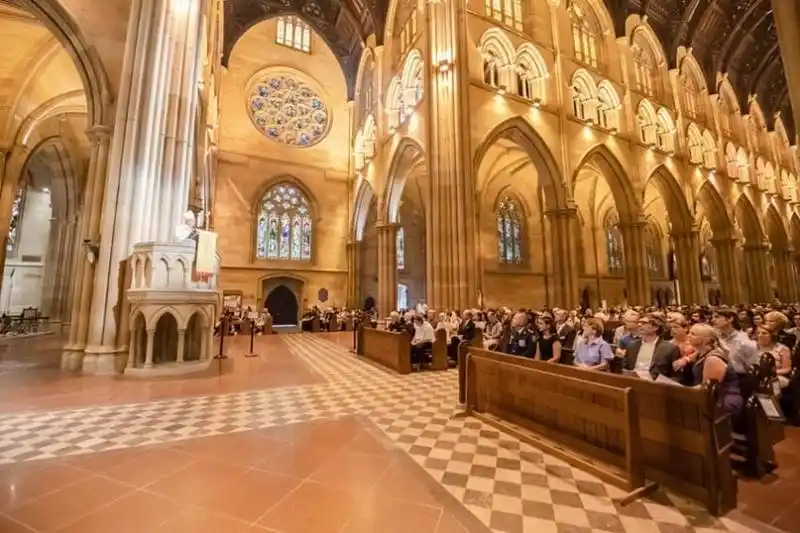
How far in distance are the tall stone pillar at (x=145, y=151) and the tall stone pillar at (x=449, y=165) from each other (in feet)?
23.3

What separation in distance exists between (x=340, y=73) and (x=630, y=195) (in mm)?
17076

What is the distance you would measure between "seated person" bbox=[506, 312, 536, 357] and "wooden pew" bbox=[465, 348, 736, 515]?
185 cm

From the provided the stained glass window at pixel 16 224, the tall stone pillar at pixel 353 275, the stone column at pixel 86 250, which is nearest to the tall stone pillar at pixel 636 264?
the tall stone pillar at pixel 353 275

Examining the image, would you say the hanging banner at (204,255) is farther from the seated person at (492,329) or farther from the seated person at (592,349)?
the seated person at (592,349)

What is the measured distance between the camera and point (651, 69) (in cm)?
1958

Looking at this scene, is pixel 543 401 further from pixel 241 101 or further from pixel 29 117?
pixel 241 101

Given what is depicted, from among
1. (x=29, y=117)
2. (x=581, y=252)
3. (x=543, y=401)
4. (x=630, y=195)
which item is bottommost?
(x=543, y=401)

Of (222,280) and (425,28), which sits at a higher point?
(425,28)

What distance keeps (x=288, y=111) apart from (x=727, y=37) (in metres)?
26.1

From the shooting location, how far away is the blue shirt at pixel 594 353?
14.5 feet

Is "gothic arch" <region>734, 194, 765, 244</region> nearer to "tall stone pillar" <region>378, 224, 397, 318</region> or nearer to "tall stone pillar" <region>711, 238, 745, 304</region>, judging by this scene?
"tall stone pillar" <region>711, 238, 745, 304</region>

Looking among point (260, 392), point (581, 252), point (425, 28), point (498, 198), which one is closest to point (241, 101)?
point (425, 28)

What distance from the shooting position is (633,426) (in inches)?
107

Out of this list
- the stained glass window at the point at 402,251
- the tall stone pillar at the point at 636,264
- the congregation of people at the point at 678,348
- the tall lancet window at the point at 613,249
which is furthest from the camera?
the tall lancet window at the point at 613,249
